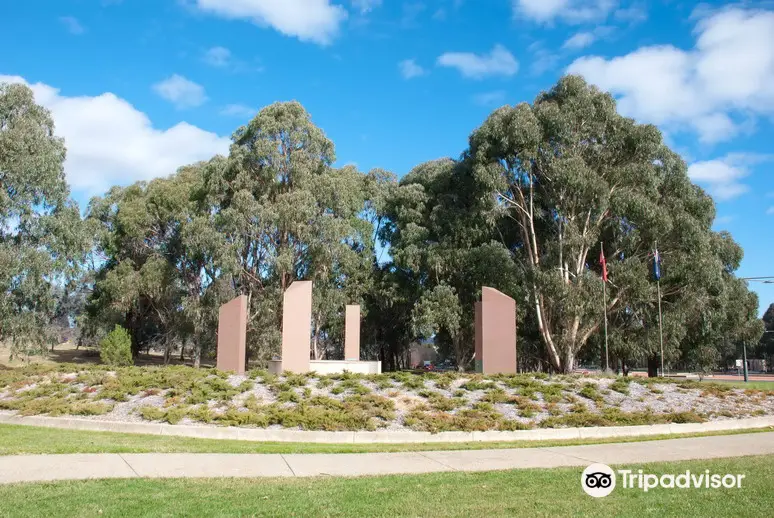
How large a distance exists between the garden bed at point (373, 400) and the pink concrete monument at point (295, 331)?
2669 mm

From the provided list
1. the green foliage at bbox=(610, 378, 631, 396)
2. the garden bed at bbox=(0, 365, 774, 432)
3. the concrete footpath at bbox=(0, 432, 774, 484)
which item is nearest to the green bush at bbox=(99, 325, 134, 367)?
the garden bed at bbox=(0, 365, 774, 432)

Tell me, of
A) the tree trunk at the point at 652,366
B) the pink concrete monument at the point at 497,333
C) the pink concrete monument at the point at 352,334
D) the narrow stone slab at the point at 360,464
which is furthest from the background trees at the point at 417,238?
the narrow stone slab at the point at 360,464

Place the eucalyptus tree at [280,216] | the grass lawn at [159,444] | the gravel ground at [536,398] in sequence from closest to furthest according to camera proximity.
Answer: the grass lawn at [159,444] < the gravel ground at [536,398] < the eucalyptus tree at [280,216]

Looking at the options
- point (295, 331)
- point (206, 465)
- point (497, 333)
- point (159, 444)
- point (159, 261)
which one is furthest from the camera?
point (159, 261)

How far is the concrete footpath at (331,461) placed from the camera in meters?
7.79

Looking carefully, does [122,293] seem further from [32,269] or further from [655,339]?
[655,339]

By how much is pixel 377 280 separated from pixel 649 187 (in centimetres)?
1708

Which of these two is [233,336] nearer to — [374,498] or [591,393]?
[591,393]

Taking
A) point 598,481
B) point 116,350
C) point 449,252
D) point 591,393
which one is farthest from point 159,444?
point 449,252

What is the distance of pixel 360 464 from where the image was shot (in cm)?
880

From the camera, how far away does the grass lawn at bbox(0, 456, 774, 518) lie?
598 centimetres

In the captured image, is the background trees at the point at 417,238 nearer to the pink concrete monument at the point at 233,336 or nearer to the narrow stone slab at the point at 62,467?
the pink concrete monument at the point at 233,336

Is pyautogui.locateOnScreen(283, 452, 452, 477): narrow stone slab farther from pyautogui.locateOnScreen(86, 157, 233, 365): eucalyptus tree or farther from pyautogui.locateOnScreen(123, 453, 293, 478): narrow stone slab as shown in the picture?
pyautogui.locateOnScreen(86, 157, 233, 365): eucalyptus tree

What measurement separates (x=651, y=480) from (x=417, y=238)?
28.0 metres
